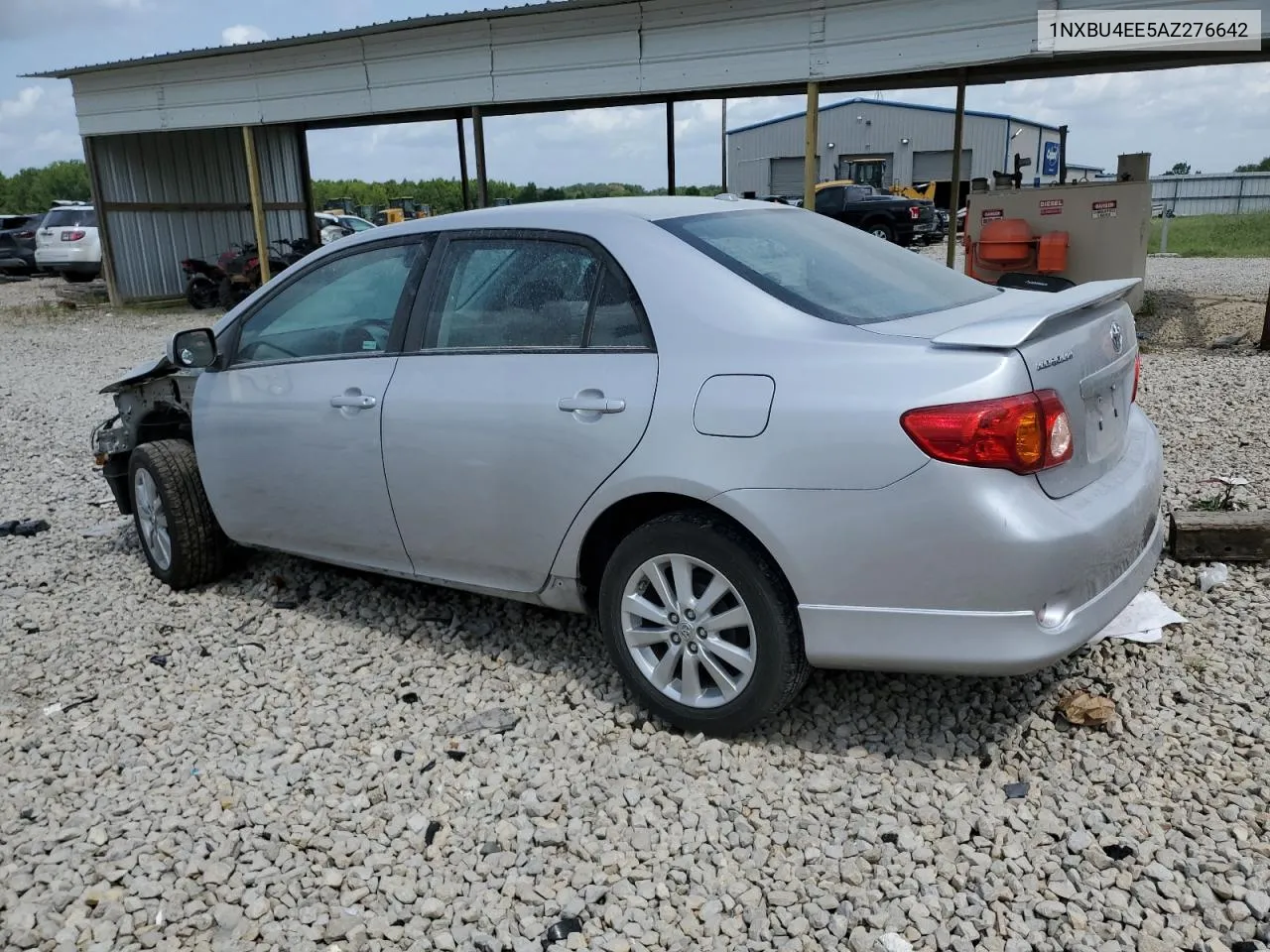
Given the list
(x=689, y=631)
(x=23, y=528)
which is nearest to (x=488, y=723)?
(x=689, y=631)

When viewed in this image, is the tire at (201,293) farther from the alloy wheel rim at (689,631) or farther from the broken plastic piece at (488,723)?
the alloy wheel rim at (689,631)

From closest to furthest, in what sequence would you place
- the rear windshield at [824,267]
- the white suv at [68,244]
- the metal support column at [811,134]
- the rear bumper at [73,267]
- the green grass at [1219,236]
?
the rear windshield at [824,267] < the metal support column at [811,134] < the white suv at [68,244] < the rear bumper at [73,267] < the green grass at [1219,236]

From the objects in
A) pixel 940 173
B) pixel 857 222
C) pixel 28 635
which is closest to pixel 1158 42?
pixel 28 635

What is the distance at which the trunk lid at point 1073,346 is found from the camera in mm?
2668

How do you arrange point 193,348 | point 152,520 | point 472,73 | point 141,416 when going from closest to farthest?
point 193,348
point 152,520
point 141,416
point 472,73

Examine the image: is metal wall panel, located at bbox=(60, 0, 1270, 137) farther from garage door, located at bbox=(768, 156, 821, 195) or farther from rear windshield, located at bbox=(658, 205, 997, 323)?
garage door, located at bbox=(768, 156, 821, 195)

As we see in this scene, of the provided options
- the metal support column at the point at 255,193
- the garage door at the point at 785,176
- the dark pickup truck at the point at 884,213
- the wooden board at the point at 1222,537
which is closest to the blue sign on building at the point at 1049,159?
the garage door at the point at 785,176

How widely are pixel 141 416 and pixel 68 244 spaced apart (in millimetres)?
20619

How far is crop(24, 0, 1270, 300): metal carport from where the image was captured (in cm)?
996

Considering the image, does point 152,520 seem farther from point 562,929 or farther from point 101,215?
point 101,215

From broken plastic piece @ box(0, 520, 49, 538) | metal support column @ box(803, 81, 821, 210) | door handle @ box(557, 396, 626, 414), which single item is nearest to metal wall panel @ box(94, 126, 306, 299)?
metal support column @ box(803, 81, 821, 210)

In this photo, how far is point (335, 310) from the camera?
13.2 ft

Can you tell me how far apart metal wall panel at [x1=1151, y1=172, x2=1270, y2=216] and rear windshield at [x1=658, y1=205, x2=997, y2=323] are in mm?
37935

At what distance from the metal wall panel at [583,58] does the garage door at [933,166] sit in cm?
3360
